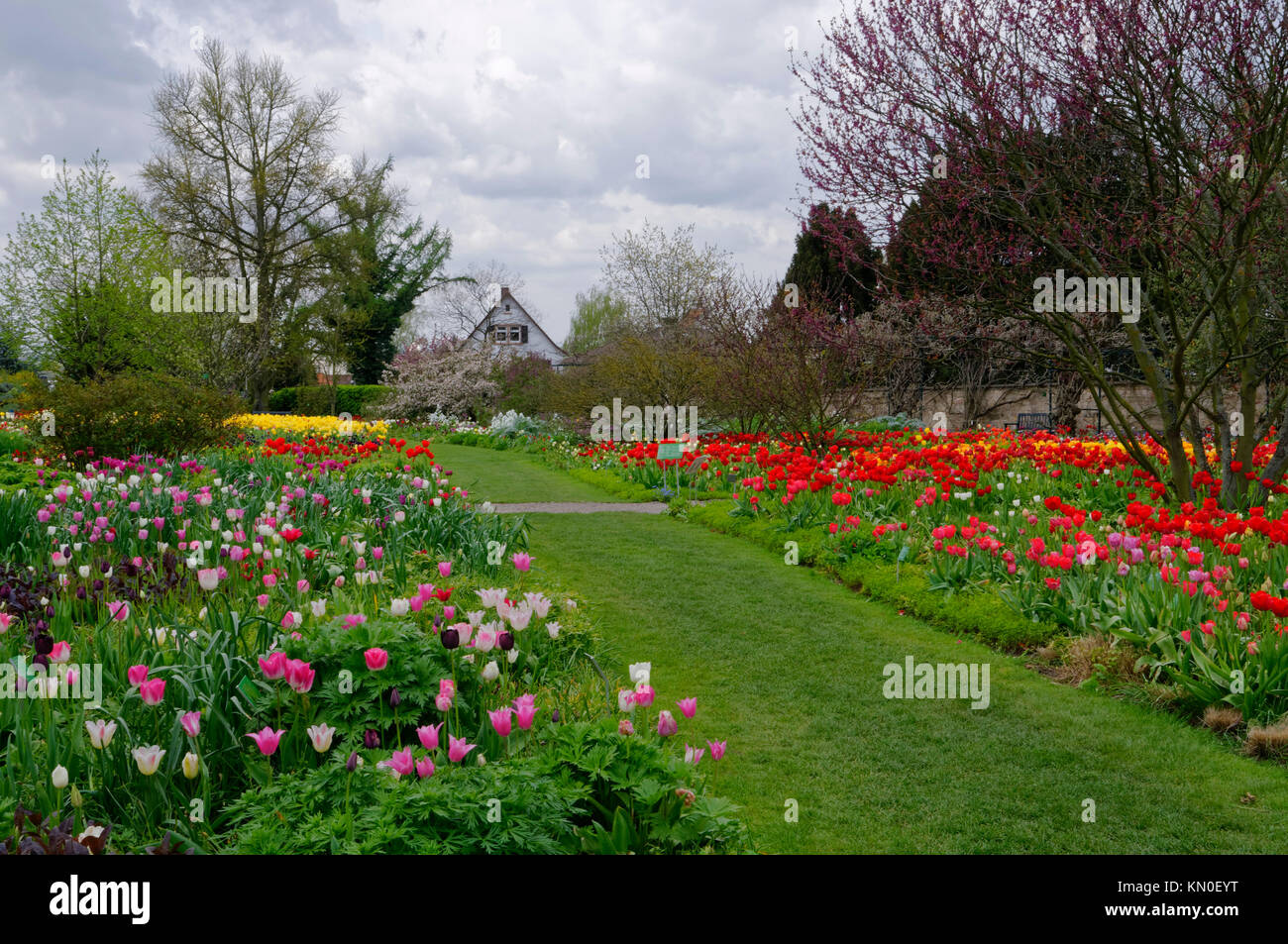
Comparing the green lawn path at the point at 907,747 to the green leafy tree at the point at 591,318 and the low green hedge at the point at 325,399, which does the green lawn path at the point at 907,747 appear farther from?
the green leafy tree at the point at 591,318

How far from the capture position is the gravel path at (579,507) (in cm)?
1170

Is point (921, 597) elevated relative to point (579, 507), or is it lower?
lower

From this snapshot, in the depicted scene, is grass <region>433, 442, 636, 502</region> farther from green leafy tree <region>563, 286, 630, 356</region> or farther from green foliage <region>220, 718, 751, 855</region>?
green leafy tree <region>563, 286, 630, 356</region>

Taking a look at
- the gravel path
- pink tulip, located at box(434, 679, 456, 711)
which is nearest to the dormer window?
the gravel path

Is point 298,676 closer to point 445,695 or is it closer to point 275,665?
point 275,665

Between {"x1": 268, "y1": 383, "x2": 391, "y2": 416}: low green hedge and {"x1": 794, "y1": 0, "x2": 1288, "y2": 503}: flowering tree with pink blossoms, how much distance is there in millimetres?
25468

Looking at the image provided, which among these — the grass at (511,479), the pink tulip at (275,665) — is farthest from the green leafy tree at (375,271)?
the pink tulip at (275,665)

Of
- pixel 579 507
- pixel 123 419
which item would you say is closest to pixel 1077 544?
pixel 579 507

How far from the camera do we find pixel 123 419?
1225cm

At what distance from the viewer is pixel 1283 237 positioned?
803 centimetres

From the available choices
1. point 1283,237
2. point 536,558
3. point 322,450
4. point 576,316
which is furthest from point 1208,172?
point 576,316

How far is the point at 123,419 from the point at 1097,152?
456 inches

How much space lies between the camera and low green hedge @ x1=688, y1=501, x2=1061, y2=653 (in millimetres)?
5750
